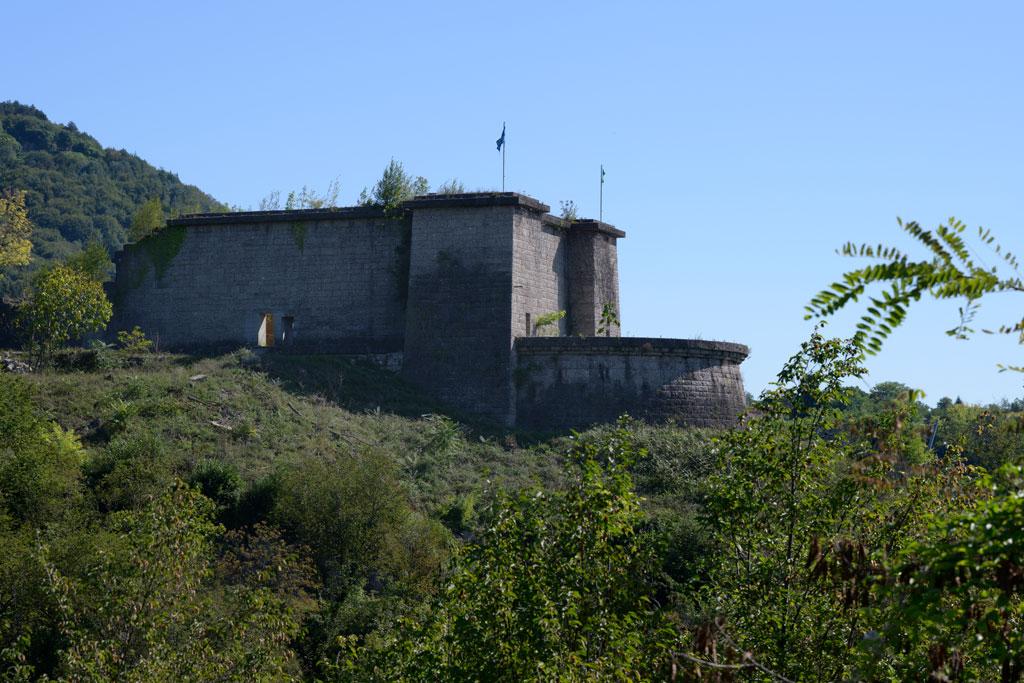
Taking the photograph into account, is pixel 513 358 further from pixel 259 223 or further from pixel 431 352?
pixel 259 223

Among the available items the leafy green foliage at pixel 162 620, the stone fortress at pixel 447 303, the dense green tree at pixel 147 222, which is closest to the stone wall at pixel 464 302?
the stone fortress at pixel 447 303

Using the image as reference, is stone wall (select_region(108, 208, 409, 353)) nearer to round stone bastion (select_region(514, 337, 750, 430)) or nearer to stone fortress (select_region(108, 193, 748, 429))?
stone fortress (select_region(108, 193, 748, 429))

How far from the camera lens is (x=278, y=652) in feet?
47.0

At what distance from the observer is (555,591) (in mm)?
9000

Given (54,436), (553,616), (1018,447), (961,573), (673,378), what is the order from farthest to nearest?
1. (1018,447)
2. (673,378)
3. (54,436)
4. (553,616)
5. (961,573)

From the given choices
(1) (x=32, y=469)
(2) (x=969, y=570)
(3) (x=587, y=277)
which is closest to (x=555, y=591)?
(2) (x=969, y=570)

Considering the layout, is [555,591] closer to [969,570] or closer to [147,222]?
[969,570]

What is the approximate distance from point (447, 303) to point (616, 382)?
4678 millimetres

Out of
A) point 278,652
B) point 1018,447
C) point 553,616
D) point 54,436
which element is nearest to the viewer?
point 553,616

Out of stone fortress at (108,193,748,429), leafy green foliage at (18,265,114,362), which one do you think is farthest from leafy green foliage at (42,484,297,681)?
leafy green foliage at (18,265,114,362)

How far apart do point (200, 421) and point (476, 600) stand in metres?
13.9

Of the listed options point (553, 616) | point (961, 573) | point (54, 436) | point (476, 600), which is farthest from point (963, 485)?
point (54, 436)

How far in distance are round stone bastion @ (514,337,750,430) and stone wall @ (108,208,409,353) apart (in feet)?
12.6

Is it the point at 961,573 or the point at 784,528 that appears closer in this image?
the point at 961,573
